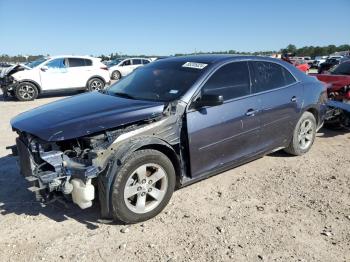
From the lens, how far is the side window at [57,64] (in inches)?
567

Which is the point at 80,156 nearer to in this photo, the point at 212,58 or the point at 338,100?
the point at 212,58

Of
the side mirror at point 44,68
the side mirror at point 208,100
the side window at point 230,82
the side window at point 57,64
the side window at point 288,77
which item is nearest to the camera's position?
the side mirror at point 208,100

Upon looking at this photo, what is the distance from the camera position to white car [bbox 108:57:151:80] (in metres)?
26.8

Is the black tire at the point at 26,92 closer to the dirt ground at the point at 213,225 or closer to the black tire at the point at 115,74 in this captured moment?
the dirt ground at the point at 213,225

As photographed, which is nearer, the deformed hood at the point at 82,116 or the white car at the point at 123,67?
the deformed hood at the point at 82,116

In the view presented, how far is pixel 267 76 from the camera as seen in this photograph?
516 centimetres

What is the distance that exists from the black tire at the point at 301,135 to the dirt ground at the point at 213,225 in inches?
25.0

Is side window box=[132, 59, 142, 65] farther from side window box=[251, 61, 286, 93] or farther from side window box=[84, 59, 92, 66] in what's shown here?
side window box=[251, 61, 286, 93]

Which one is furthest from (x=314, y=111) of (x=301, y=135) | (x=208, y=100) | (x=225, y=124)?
(x=208, y=100)

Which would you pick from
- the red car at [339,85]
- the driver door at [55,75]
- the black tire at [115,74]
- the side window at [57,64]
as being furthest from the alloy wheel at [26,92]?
the black tire at [115,74]

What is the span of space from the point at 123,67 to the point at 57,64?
42.1 feet

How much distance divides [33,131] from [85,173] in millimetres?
749

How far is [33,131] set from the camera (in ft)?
11.8

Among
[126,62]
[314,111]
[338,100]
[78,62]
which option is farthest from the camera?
[126,62]
